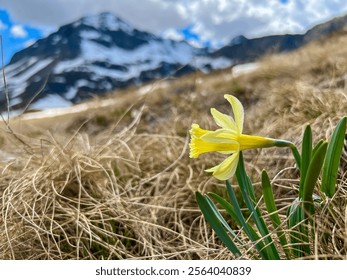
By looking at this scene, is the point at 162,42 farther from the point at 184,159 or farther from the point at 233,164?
the point at 233,164

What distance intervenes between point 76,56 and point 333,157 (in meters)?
2.30

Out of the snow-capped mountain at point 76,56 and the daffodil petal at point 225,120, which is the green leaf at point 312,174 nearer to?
the daffodil petal at point 225,120

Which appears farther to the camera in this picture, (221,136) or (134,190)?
(134,190)

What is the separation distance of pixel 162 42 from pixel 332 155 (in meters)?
1.97

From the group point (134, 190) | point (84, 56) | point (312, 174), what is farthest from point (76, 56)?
point (312, 174)

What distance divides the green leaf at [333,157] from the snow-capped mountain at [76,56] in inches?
53.1

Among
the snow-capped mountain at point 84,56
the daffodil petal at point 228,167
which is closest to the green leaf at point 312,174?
the daffodil petal at point 228,167

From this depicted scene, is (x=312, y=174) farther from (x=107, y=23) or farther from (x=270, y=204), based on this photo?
(x=107, y=23)

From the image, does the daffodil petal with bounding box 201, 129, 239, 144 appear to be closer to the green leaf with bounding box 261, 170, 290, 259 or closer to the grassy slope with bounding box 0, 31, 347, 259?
the green leaf with bounding box 261, 170, 290, 259

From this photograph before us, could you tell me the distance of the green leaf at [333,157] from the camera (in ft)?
3.37

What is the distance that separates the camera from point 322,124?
2.20 m

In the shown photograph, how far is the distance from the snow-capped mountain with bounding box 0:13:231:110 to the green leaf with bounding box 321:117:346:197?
1.35 metres

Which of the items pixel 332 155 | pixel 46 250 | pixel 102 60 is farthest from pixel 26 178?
pixel 102 60

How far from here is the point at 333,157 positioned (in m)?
1.06
